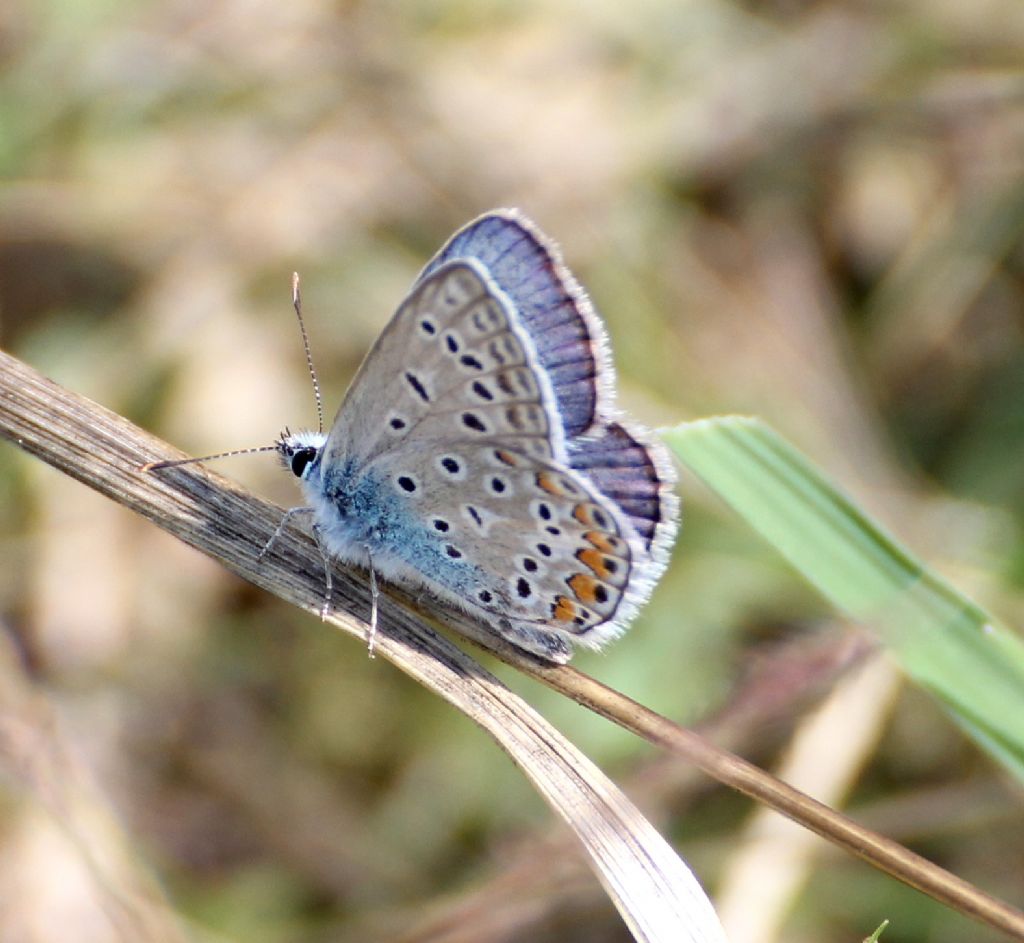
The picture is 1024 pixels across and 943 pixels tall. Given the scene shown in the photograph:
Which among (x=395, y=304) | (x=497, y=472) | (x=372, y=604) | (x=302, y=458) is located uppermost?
(x=395, y=304)

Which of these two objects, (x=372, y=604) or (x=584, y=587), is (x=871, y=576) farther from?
(x=372, y=604)

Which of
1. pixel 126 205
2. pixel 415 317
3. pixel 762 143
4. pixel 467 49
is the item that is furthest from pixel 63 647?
Result: pixel 762 143

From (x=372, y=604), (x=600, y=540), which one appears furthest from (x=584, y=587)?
(x=372, y=604)

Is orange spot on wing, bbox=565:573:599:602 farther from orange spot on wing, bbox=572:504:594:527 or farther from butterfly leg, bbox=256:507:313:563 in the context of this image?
butterfly leg, bbox=256:507:313:563

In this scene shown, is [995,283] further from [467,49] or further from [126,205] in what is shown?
[126,205]

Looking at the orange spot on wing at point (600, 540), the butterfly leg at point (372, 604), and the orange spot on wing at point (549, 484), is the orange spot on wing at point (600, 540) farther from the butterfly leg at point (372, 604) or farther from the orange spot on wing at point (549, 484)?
the butterfly leg at point (372, 604)
